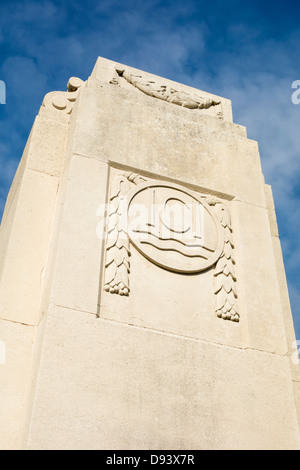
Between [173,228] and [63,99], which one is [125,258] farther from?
[63,99]

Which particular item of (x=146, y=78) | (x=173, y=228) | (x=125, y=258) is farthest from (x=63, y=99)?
(x=125, y=258)

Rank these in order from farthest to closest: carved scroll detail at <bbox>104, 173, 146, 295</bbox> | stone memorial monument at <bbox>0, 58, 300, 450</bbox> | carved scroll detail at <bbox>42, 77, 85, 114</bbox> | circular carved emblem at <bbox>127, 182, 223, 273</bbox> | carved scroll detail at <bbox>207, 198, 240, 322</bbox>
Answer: carved scroll detail at <bbox>42, 77, 85, 114</bbox>
circular carved emblem at <bbox>127, 182, 223, 273</bbox>
carved scroll detail at <bbox>207, 198, 240, 322</bbox>
carved scroll detail at <bbox>104, 173, 146, 295</bbox>
stone memorial monument at <bbox>0, 58, 300, 450</bbox>

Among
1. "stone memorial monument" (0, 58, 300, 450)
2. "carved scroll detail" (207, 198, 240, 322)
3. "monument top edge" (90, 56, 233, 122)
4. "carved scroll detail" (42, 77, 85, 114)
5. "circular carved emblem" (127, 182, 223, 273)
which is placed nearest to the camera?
"stone memorial monument" (0, 58, 300, 450)

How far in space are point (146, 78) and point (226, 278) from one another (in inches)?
150

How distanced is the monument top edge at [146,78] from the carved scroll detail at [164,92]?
0.07m

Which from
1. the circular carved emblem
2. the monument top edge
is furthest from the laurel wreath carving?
the monument top edge

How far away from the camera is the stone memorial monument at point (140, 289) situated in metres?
5.20

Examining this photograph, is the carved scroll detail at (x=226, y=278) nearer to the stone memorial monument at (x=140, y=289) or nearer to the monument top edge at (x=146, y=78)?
the stone memorial monument at (x=140, y=289)

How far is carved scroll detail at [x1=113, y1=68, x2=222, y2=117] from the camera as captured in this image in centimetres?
843

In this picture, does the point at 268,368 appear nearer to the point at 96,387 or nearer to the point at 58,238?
the point at 96,387

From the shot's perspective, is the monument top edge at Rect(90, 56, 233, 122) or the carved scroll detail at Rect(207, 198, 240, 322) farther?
the monument top edge at Rect(90, 56, 233, 122)

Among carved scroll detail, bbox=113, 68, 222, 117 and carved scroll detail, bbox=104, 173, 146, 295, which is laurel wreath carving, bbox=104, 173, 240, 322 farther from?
carved scroll detail, bbox=113, 68, 222, 117

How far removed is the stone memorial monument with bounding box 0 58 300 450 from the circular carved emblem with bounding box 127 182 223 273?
0.02 m

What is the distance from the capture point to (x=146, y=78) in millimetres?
8672
